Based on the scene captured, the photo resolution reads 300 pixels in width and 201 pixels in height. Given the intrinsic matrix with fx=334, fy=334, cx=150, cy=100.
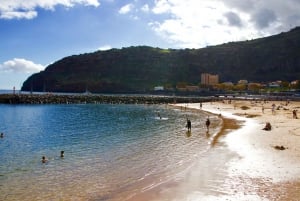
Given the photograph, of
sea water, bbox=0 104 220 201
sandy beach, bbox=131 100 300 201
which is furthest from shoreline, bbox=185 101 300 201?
sea water, bbox=0 104 220 201

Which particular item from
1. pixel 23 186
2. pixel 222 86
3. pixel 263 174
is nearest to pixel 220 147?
pixel 263 174

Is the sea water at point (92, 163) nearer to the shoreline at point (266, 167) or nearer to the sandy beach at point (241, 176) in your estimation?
the sandy beach at point (241, 176)

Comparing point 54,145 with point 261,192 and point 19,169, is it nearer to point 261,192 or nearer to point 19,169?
point 19,169

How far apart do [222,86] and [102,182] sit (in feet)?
593

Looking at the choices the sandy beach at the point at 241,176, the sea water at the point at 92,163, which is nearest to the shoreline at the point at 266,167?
the sandy beach at the point at 241,176

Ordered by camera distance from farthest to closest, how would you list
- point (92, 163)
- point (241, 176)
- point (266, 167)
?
1. point (92, 163)
2. point (266, 167)
3. point (241, 176)

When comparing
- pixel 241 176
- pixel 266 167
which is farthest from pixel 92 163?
pixel 266 167

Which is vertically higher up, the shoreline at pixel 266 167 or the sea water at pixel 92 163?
the shoreline at pixel 266 167

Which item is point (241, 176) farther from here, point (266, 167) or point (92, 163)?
point (92, 163)

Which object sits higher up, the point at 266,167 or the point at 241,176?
the point at 266,167

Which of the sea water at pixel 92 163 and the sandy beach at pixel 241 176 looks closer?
the sandy beach at pixel 241 176

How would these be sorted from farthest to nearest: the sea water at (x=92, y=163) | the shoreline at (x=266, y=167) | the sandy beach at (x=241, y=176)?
1. the sea water at (x=92, y=163)
2. the shoreline at (x=266, y=167)
3. the sandy beach at (x=241, y=176)

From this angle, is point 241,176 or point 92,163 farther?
point 92,163

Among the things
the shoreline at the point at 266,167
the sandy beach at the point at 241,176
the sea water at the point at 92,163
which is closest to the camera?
the sandy beach at the point at 241,176
